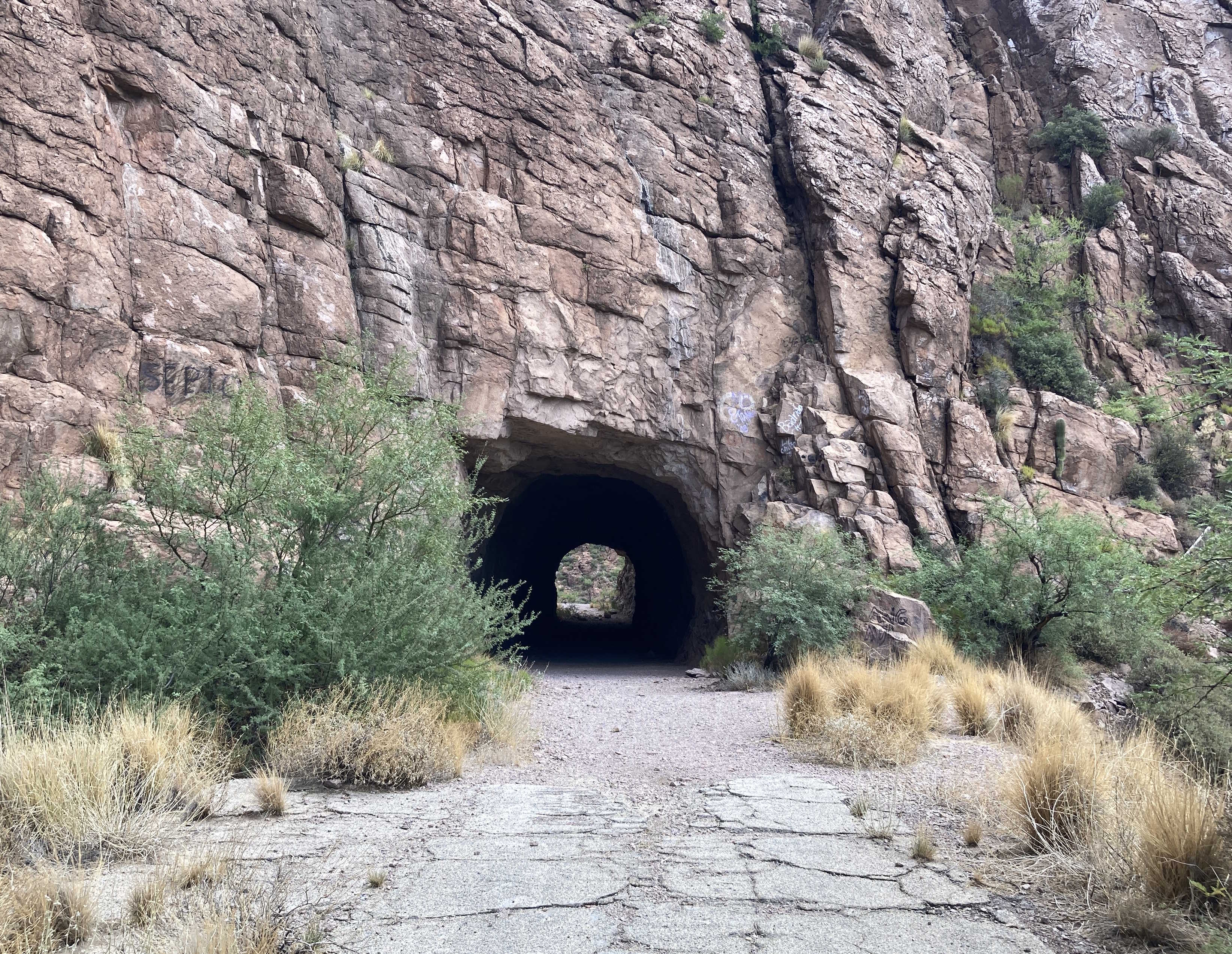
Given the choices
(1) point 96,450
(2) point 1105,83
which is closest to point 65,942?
(1) point 96,450

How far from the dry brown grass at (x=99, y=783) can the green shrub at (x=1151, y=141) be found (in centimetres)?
2764

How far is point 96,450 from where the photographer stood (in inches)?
382

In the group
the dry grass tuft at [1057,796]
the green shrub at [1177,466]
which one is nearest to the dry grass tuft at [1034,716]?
the dry grass tuft at [1057,796]

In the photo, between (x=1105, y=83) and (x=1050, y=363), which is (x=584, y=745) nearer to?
(x=1050, y=363)

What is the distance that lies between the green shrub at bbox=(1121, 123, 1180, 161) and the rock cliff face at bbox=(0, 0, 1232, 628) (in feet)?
3.76

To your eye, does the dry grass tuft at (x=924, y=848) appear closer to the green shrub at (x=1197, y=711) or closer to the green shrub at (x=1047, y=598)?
the green shrub at (x=1197, y=711)

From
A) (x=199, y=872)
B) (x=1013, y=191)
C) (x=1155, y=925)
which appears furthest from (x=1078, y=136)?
(x=199, y=872)

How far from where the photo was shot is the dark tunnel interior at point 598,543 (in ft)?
71.7

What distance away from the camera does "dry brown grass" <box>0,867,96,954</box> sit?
9.09ft

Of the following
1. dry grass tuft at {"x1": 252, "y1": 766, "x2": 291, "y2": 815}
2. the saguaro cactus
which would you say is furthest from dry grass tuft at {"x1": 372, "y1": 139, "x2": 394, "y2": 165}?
the saguaro cactus

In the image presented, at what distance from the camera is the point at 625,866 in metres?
4.16

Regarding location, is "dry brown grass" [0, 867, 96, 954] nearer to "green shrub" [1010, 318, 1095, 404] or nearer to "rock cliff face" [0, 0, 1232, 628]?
"rock cliff face" [0, 0, 1232, 628]

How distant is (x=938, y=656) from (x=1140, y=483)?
9.93 m

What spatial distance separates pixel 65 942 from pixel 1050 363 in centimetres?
2064
